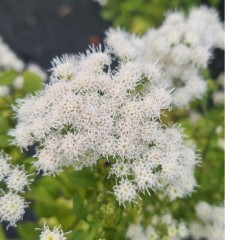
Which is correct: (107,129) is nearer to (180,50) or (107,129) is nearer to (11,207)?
(11,207)

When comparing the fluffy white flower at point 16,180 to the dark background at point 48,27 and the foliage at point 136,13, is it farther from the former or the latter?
the dark background at point 48,27

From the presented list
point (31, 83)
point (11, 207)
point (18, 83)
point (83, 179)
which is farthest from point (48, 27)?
point (11, 207)

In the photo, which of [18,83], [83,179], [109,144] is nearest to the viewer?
[109,144]

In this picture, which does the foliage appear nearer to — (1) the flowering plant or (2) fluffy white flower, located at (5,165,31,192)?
(1) the flowering plant

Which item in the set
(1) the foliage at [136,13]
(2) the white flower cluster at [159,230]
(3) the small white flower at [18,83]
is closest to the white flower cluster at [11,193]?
(2) the white flower cluster at [159,230]

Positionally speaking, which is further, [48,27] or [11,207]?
[48,27]

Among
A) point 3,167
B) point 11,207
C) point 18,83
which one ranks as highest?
point 18,83

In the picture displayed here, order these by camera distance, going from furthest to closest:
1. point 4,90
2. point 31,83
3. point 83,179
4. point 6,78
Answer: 1. point 4,90
2. point 31,83
3. point 6,78
4. point 83,179
